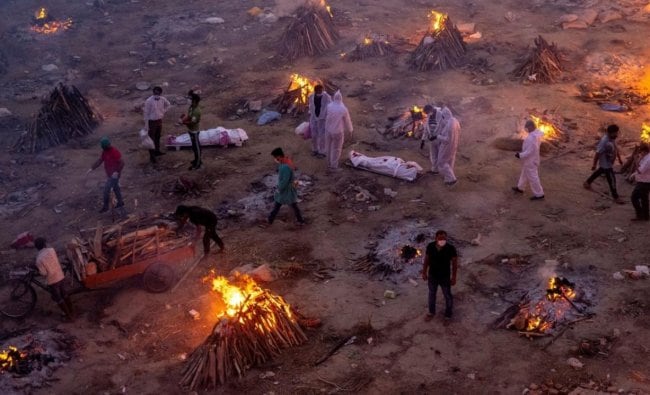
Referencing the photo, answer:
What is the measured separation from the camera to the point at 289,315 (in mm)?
8109

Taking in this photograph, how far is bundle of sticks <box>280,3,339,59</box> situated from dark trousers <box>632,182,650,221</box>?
1326 centimetres

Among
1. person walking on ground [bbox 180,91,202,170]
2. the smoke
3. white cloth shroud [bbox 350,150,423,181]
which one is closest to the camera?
white cloth shroud [bbox 350,150,423,181]

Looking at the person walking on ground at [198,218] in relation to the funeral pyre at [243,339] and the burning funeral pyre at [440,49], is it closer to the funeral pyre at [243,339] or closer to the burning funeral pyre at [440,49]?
the funeral pyre at [243,339]

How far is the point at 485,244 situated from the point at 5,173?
37.7 ft

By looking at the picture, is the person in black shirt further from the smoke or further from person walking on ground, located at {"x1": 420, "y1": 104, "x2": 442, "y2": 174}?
the smoke

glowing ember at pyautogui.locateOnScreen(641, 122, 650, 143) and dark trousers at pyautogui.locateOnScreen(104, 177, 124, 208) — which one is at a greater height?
glowing ember at pyautogui.locateOnScreen(641, 122, 650, 143)

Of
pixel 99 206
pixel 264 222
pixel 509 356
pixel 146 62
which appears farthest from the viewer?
pixel 146 62

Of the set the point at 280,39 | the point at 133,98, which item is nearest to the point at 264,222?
the point at 133,98

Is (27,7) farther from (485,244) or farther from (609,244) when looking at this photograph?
(609,244)

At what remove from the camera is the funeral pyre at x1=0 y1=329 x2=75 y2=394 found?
24.1 ft

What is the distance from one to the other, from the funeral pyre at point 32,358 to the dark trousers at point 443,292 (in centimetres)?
536

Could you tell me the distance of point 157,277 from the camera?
355 inches

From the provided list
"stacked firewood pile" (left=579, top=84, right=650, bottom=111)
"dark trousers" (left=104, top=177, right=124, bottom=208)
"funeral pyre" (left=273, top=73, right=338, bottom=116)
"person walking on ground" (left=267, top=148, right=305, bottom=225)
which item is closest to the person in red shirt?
"dark trousers" (left=104, top=177, right=124, bottom=208)

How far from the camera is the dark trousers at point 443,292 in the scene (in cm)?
804
